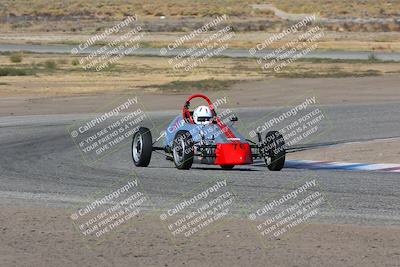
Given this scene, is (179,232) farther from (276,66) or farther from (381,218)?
(276,66)

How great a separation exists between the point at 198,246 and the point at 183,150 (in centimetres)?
648

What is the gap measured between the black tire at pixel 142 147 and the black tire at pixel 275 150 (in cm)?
227

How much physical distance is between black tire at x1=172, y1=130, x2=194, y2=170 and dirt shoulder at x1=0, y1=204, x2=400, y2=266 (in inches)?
188

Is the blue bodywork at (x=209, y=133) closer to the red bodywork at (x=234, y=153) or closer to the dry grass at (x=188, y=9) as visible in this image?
the red bodywork at (x=234, y=153)

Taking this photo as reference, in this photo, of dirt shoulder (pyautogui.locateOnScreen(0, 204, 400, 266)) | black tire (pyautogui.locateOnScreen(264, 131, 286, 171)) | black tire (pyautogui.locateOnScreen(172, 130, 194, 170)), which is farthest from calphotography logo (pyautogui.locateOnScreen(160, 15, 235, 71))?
dirt shoulder (pyautogui.locateOnScreen(0, 204, 400, 266))

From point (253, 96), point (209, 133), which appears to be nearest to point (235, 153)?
point (209, 133)

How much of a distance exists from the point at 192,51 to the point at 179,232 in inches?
2007

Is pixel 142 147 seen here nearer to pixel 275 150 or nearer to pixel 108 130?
pixel 275 150

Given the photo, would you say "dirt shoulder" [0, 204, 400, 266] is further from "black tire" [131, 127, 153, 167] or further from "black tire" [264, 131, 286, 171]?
"black tire" [131, 127, 153, 167]

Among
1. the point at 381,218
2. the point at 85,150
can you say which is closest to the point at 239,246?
the point at 381,218

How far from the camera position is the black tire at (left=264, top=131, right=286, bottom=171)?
17.6 meters

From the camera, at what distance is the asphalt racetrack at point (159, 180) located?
14.0 metres

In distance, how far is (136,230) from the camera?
39.9ft

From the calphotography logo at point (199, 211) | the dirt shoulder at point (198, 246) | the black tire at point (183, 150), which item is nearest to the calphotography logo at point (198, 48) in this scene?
the black tire at point (183, 150)
